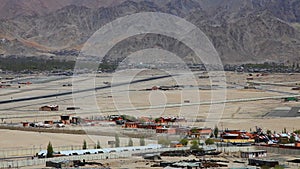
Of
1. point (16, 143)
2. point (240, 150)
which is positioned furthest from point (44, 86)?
point (240, 150)

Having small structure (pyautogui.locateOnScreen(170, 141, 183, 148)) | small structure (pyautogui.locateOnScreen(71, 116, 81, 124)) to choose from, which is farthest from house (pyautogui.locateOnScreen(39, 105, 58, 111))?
small structure (pyautogui.locateOnScreen(170, 141, 183, 148))

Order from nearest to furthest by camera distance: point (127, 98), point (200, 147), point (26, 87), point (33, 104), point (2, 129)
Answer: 1. point (200, 147)
2. point (2, 129)
3. point (33, 104)
4. point (127, 98)
5. point (26, 87)

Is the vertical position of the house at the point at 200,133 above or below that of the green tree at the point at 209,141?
above

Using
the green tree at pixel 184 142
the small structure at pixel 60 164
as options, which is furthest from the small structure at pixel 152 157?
the small structure at pixel 60 164

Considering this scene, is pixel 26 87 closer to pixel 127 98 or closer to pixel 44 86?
pixel 44 86

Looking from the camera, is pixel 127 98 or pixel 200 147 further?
pixel 127 98

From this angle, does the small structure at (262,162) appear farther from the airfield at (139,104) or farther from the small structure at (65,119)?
the small structure at (65,119)

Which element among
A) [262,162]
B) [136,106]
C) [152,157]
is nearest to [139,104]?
[136,106]

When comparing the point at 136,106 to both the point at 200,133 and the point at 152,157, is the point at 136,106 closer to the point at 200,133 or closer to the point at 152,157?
the point at 200,133
